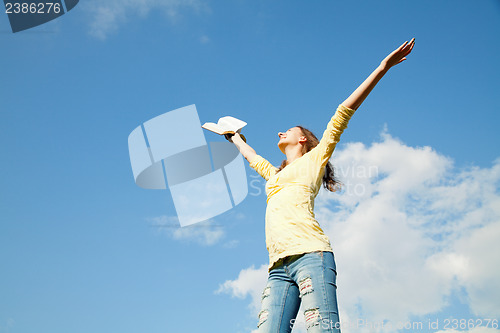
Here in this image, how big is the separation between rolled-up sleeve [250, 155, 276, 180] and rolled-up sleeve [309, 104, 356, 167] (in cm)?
62

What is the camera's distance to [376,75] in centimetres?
313

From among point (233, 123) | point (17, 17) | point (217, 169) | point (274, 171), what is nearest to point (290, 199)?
point (274, 171)

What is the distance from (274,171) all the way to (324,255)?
1315mm

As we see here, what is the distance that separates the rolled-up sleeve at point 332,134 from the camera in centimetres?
329

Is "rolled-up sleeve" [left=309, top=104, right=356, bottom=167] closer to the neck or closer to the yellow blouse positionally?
the yellow blouse

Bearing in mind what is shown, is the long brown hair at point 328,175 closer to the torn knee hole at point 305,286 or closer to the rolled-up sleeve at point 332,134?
the rolled-up sleeve at point 332,134

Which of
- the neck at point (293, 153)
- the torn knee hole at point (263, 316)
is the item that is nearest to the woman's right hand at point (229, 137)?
the neck at point (293, 153)

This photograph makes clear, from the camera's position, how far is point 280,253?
306 centimetres

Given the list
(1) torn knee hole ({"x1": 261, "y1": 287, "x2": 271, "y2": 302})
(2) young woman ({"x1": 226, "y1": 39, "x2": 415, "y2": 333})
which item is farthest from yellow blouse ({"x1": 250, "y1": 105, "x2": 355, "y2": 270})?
(1) torn knee hole ({"x1": 261, "y1": 287, "x2": 271, "y2": 302})

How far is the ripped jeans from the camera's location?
2.63m

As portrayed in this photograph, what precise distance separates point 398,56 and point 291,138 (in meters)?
1.33

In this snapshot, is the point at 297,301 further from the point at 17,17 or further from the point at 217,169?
the point at 17,17

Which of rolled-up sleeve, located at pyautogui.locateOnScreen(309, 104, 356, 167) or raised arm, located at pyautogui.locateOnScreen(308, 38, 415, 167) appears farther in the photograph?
rolled-up sleeve, located at pyautogui.locateOnScreen(309, 104, 356, 167)

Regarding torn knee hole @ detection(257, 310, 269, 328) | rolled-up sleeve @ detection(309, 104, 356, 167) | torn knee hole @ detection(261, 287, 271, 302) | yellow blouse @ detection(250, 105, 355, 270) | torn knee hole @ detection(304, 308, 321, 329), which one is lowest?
torn knee hole @ detection(304, 308, 321, 329)
